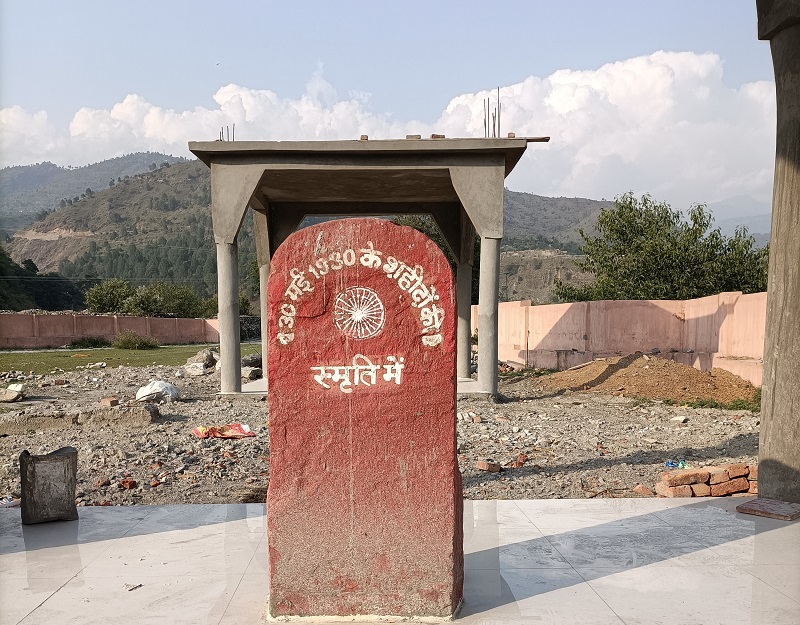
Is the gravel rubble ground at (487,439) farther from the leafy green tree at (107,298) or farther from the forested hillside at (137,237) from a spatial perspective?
the forested hillside at (137,237)

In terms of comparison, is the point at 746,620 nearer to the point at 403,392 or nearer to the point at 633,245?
the point at 403,392

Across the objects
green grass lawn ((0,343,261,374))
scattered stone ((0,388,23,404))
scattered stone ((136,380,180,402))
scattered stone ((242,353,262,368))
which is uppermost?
scattered stone ((136,380,180,402))

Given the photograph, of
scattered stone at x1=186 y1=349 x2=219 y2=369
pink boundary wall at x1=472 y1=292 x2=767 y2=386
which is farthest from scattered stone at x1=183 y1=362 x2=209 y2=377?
pink boundary wall at x1=472 y1=292 x2=767 y2=386

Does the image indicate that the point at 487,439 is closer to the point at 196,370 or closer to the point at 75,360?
the point at 196,370

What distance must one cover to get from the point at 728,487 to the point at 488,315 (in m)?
7.70

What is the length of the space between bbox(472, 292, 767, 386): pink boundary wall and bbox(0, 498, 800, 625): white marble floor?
35.3ft

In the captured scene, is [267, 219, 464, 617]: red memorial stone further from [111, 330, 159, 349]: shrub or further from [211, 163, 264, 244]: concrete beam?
[111, 330, 159, 349]: shrub

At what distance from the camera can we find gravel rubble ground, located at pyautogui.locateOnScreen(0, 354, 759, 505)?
319 inches

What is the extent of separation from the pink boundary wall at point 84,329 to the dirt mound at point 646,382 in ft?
82.9

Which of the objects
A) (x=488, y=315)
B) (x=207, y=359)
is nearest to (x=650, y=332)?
(x=488, y=315)

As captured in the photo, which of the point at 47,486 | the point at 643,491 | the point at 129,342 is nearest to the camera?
the point at 47,486

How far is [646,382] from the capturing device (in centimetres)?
1670

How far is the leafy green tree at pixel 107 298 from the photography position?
160 ft

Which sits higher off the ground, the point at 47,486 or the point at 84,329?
the point at 47,486
